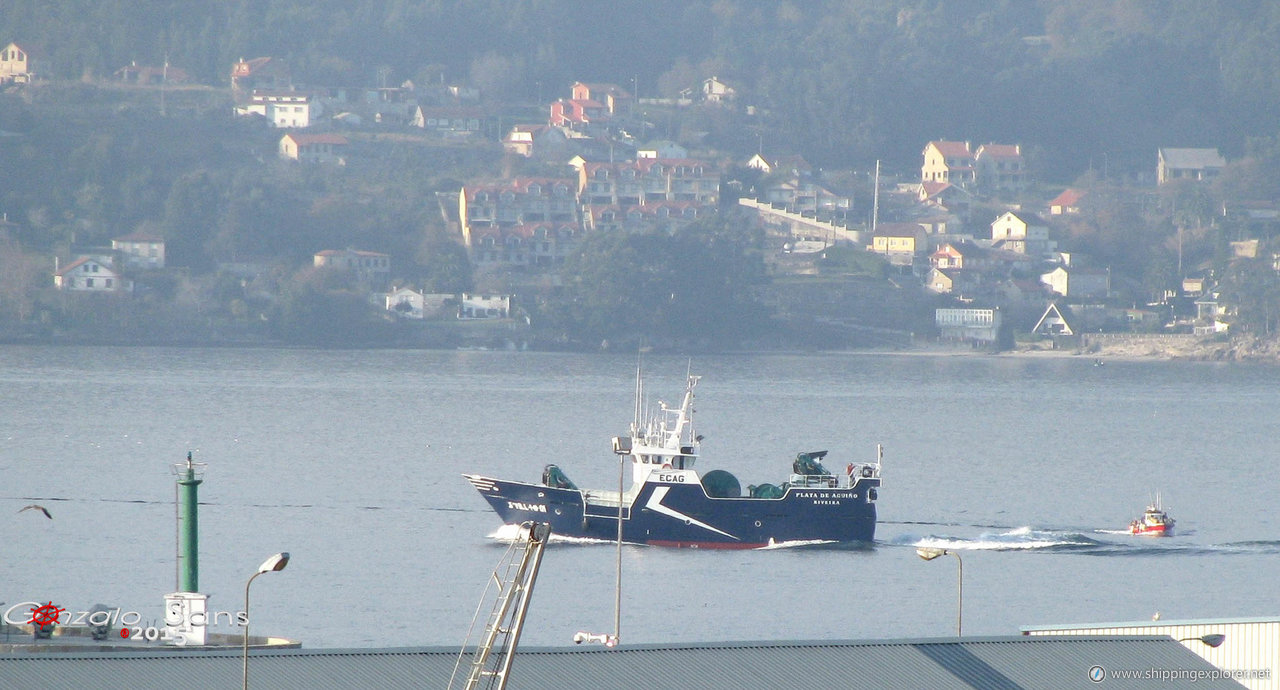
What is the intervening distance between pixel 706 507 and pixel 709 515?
0.25m

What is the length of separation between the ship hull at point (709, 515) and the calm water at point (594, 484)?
1.87ft

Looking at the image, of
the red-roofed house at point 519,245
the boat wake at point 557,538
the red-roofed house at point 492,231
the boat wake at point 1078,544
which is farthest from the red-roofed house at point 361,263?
the boat wake at point 1078,544

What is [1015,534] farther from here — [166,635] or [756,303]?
[756,303]

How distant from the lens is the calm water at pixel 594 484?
4600 centimetres

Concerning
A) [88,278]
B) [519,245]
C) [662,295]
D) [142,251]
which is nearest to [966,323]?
[662,295]

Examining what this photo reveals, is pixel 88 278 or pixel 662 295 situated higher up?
pixel 88 278

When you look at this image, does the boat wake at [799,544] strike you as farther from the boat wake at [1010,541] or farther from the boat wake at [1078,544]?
the boat wake at [1010,541]

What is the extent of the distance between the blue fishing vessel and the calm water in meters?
0.61

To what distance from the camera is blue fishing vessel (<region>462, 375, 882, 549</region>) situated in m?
52.2

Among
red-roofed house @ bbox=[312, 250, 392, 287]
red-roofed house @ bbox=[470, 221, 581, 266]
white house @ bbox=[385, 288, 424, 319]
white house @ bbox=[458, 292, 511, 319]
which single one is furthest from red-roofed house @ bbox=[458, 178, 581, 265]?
white house @ bbox=[385, 288, 424, 319]

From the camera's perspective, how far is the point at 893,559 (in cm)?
5303

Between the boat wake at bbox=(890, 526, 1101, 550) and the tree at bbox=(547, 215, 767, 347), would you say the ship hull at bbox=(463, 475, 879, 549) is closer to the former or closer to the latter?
the boat wake at bbox=(890, 526, 1101, 550)

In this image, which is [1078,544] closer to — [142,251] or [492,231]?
[142,251]

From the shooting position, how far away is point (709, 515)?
52.6 meters
